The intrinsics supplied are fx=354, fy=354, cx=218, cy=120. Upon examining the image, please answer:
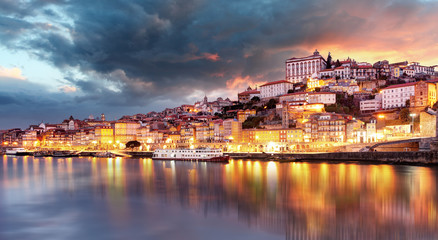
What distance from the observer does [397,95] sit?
39.2 m

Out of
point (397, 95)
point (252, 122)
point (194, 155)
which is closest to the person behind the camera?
point (194, 155)

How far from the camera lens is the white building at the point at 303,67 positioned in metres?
56.4

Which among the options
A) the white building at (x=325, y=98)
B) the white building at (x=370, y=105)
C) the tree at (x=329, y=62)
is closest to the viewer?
the white building at (x=370, y=105)

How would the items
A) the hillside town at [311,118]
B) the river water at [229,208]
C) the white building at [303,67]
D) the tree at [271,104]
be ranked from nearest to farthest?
the river water at [229,208] < the hillside town at [311,118] < the tree at [271,104] < the white building at [303,67]

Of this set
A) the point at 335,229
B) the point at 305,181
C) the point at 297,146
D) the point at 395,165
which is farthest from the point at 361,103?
the point at 335,229

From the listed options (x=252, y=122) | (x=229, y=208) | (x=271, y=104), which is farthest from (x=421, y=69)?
(x=229, y=208)

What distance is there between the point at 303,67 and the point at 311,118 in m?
21.7

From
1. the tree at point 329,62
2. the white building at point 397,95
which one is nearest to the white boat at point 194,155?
the white building at point 397,95

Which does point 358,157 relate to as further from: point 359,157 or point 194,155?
point 194,155

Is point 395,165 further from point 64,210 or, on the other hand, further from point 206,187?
point 64,210

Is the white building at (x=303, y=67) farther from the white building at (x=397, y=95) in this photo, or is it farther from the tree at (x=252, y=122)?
the white building at (x=397, y=95)

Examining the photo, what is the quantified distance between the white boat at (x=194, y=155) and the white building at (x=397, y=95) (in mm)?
20613

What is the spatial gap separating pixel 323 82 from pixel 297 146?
16.9 metres

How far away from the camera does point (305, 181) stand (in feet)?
56.9
